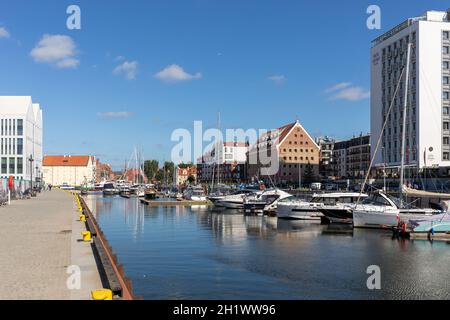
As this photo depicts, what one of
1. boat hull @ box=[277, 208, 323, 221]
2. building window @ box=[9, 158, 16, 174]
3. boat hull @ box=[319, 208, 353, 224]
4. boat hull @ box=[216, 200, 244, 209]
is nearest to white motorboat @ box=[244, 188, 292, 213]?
boat hull @ box=[216, 200, 244, 209]

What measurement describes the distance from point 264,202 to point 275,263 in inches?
1570

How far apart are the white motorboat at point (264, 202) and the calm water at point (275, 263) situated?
755 inches

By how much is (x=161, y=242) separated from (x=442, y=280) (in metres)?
18.9

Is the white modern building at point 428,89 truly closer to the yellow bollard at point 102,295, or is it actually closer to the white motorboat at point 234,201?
the white motorboat at point 234,201

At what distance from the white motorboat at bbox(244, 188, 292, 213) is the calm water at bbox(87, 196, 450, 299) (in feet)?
62.9

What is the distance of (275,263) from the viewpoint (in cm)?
2534

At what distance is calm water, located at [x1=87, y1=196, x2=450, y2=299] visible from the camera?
62.4 feet

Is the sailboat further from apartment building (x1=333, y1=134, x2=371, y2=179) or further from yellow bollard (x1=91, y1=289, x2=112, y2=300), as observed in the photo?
apartment building (x1=333, y1=134, x2=371, y2=179)

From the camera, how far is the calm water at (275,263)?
1903cm

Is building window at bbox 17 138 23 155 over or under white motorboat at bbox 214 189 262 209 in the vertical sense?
over

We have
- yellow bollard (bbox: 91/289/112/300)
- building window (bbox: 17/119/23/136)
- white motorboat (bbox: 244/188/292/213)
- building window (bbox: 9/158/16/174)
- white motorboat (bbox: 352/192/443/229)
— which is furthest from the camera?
building window (bbox: 17/119/23/136)

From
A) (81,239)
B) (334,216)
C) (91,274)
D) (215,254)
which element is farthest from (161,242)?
(334,216)

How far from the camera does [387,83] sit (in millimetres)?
115500
